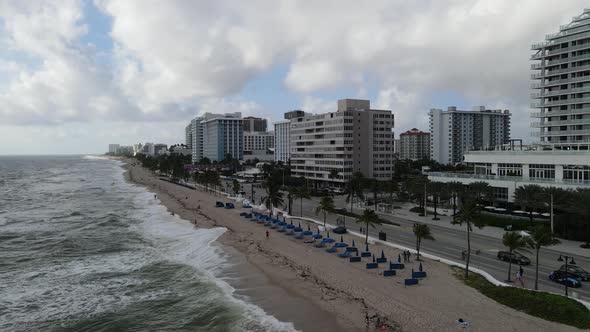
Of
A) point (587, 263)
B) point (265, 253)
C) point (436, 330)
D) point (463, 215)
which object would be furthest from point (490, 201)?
point (436, 330)

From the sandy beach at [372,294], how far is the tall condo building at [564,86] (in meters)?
58.0

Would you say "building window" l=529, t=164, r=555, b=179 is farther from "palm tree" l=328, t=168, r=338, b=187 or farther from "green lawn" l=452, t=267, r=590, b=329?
"palm tree" l=328, t=168, r=338, b=187

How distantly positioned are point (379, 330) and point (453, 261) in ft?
56.7

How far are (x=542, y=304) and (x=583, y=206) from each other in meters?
23.6

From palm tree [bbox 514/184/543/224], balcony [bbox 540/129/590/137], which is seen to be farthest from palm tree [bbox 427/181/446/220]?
balcony [bbox 540/129/590/137]

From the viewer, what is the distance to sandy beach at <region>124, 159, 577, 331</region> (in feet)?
80.8

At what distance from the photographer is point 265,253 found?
4331 centimetres

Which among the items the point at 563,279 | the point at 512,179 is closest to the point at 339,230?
the point at 563,279

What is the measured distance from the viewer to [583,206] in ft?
143

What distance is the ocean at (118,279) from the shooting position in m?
26.8

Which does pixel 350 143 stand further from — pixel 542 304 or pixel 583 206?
pixel 542 304

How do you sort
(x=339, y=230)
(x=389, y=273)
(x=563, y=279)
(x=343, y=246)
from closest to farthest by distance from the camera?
(x=563, y=279) < (x=389, y=273) < (x=343, y=246) < (x=339, y=230)

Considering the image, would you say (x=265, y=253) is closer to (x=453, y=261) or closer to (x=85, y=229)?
(x=453, y=261)

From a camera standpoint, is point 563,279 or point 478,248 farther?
point 478,248
